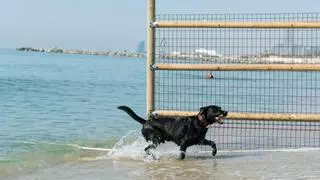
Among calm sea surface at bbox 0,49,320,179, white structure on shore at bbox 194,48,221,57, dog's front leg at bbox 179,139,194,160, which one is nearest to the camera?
calm sea surface at bbox 0,49,320,179

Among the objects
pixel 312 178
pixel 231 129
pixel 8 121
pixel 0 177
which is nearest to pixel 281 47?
pixel 231 129

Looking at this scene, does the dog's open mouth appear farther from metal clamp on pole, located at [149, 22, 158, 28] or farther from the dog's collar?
metal clamp on pole, located at [149, 22, 158, 28]

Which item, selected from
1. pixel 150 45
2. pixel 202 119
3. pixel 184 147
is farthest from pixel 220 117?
pixel 150 45

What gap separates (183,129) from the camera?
26.7 feet

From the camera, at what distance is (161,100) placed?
9.05m

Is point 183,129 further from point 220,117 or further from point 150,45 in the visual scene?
point 150,45

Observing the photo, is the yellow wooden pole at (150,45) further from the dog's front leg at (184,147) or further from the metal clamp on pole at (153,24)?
the dog's front leg at (184,147)

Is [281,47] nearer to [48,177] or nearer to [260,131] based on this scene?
[260,131]

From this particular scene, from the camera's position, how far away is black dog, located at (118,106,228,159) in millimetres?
7969

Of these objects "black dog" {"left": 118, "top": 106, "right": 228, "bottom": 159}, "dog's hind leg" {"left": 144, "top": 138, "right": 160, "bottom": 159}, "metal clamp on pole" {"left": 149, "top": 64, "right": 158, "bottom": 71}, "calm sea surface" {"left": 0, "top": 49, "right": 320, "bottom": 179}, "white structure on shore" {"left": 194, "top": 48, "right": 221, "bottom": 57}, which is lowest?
"calm sea surface" {"left": 0, "top": 49, "right": 320, "bottom": 179}

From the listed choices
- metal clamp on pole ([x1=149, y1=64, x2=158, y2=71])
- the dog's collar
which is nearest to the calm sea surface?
the dog's collar

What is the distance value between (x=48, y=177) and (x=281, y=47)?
353cm

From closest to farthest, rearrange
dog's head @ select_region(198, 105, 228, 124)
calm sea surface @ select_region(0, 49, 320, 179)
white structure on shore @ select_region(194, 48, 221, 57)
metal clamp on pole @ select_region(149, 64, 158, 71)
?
calm sea surface @ select_region(0, 49, 320, 179), dog's head @ select_region(198, 105, 228, 124), white structure on shore @ select_region(194, 48, 221, 57), metal clamp on pole @ select_region(149, 64, 158, 71)

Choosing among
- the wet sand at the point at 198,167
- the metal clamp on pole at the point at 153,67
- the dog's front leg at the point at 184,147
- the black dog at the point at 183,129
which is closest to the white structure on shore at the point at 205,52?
the metal clamp on pole at the point at 153,67
